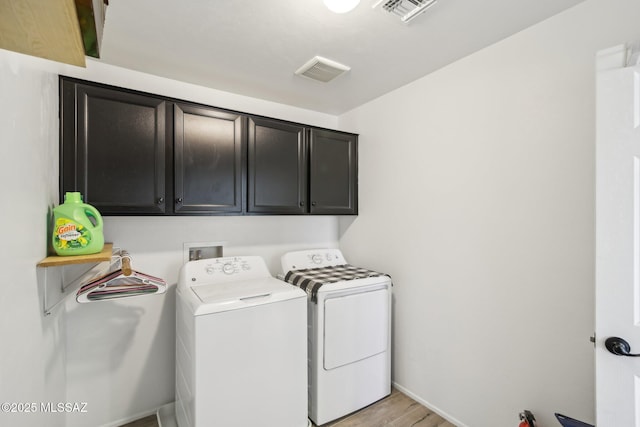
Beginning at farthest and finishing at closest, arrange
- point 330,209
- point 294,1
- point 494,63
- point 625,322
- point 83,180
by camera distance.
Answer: point 330,209 → point 494,63 → point 83,180 → point 294,1 → point 625,322

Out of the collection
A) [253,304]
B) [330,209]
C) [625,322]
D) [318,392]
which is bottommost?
[318,392]

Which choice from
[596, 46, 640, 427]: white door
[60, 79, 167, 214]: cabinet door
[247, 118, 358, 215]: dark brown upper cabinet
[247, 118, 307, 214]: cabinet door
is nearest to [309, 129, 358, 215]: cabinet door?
[247, 118, 358, 215]: dark brown upper cabinet

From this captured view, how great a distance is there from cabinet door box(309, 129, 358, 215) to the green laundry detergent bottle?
1.56m

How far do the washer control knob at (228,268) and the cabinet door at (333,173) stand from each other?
0.81m

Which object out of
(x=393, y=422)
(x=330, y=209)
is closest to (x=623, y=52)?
(x=330, y=209)

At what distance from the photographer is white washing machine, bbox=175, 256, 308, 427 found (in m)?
1.60

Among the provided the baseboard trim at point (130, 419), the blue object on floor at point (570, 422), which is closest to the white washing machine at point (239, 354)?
the baseboard trim at point (130, 419)

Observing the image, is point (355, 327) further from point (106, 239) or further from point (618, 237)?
point (106, 239)

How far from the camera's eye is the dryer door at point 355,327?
2090 mm

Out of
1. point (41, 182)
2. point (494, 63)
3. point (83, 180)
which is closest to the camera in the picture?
point (41, 182)

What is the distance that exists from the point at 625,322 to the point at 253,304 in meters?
1.69

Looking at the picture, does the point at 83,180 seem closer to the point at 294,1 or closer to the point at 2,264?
the point at 2,264

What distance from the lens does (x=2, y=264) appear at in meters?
0.80

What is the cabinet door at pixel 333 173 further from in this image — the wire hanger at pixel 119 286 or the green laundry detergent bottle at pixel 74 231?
the green laundry detergent bottle at pixel 74 231
